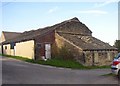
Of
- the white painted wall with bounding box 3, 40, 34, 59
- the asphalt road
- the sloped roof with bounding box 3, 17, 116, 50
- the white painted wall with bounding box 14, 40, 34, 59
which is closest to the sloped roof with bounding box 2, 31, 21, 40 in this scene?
the white painted wall with bounding box 3, 40, 34, 59

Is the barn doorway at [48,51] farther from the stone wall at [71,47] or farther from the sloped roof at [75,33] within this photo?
the sloped roof at [75,33]

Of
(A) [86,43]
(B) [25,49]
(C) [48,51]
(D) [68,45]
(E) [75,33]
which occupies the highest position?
Answer: (E) [75,33]

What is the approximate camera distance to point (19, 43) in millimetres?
39562

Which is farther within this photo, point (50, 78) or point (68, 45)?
point (68, 45)

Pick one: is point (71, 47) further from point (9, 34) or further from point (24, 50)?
point (9, 34)

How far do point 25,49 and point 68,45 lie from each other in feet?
23.8

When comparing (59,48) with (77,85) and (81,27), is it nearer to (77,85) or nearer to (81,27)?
(81,27)

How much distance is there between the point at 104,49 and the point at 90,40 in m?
4.78

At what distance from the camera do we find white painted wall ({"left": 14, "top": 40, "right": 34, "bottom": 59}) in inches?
1380

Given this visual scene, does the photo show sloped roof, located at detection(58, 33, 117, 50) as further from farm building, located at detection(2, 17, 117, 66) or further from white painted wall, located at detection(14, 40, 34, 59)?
white painted wall, located at detection(14, 40, 34, 59)

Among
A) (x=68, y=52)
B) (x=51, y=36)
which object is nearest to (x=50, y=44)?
(x=51, y=36)

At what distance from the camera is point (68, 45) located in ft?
113

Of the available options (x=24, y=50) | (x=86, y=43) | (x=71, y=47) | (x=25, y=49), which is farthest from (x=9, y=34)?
(x=71, y=47)

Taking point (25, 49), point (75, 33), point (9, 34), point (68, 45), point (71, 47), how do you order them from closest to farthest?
point (71, 47) < point (68, 45) < point (25, 49) < point (75, 33) < point (9, 34)
